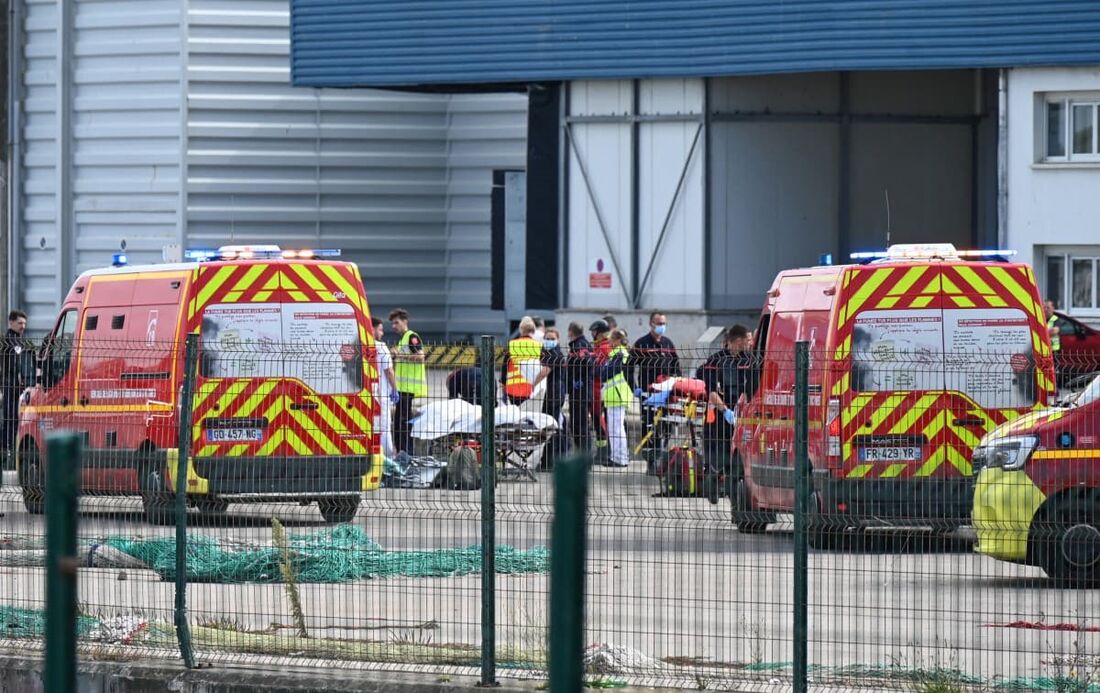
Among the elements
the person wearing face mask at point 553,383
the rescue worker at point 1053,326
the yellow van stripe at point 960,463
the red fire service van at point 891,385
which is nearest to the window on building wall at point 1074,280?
the rescue worker at point 1053,326

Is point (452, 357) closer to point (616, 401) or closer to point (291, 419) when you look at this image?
point (291, 419)

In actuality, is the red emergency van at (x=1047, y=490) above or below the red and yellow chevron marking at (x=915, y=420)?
below

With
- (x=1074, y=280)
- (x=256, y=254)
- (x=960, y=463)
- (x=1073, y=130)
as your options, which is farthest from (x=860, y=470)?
(x=1074, y=280)

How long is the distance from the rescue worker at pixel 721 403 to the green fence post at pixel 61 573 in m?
4.37

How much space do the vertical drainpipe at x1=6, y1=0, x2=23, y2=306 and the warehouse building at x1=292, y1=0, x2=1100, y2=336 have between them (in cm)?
533

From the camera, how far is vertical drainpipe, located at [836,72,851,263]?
1258 inches

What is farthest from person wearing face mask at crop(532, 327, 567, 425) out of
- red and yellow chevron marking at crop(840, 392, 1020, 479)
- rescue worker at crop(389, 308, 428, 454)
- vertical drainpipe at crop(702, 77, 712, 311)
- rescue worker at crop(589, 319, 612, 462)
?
vertical drainpipe at crop(702, 77, 712, 311)

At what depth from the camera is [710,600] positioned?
7.89 metres

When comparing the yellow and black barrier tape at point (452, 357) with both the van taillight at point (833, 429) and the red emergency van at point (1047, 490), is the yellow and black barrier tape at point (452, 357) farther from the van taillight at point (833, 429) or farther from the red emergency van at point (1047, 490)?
the red emergency van at point (1047, 490)

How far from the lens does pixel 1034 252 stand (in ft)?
90.8

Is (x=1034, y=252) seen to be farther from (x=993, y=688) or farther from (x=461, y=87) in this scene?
(x=993, y=688)

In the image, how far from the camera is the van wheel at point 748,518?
7.62 meters

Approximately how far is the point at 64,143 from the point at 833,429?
82.1 ft

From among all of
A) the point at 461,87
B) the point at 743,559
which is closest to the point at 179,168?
the point at 461,87
